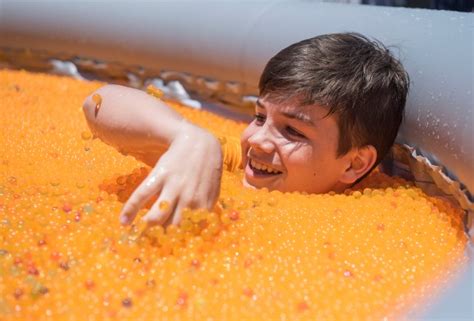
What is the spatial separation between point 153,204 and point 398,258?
11.6 inches

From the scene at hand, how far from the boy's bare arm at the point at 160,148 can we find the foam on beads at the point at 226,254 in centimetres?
2

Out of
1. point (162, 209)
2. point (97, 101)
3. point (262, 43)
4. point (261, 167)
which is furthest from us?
point (262, 43)

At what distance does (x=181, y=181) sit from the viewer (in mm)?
718

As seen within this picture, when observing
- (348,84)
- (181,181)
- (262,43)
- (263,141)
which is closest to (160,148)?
(181,181)

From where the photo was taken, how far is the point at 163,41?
140cm

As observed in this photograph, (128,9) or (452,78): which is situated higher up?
(452,78)

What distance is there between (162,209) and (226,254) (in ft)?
0.30

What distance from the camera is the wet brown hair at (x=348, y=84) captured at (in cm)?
93

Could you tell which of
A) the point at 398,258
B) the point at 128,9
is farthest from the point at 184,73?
the point at 398,258

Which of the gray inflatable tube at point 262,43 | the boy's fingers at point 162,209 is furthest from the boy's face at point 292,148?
the boy's fingers at point 162,209

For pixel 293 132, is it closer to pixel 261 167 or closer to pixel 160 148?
pixel 261 167

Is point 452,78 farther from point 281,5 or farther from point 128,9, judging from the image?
point 128,9

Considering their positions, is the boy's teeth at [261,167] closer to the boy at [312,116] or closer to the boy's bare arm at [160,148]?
the boy at [312,116]

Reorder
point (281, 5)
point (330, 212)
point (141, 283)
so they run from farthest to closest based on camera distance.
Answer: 1. point (281, 5)
2. point (330, 212)
3. point (141, 283)
